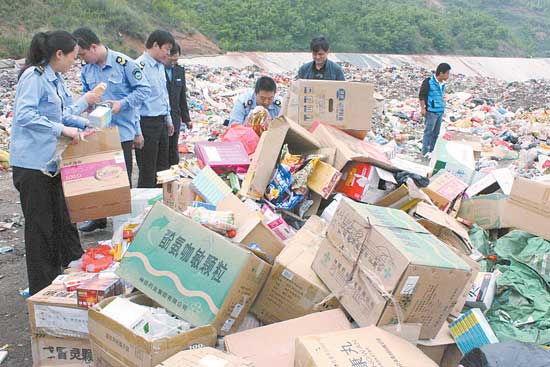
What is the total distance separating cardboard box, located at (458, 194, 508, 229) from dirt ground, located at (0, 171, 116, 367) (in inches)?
111

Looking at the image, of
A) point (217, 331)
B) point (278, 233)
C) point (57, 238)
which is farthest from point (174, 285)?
point (57, 238)

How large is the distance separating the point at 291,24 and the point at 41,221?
28180 millimetres

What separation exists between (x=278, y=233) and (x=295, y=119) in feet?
3.71

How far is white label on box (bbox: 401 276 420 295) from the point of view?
1956 mm

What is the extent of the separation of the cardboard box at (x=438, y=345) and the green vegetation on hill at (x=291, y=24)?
16.1 m

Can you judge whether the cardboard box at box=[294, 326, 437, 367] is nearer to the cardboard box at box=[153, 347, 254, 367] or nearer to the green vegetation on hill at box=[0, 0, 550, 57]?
the cardboard box at box=[153, 347, 254, 367]

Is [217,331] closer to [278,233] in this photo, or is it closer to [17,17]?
[278,233]

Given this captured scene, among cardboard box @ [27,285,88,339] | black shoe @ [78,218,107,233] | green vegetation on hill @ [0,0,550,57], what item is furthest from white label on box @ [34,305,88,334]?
green vegetation on hill @ [0,0,550,57]

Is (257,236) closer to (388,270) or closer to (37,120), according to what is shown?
(388,270)

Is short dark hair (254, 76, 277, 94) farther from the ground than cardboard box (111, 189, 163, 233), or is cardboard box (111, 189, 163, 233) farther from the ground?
short dark hair (254, 76, 277, 94)

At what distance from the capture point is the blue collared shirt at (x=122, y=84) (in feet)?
12.7

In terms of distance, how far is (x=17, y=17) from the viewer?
17.3 m

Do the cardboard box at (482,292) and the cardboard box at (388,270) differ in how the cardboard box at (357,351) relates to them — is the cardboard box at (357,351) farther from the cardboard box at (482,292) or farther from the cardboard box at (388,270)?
the cardboard box at (482,292)

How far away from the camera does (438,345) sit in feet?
7.35
